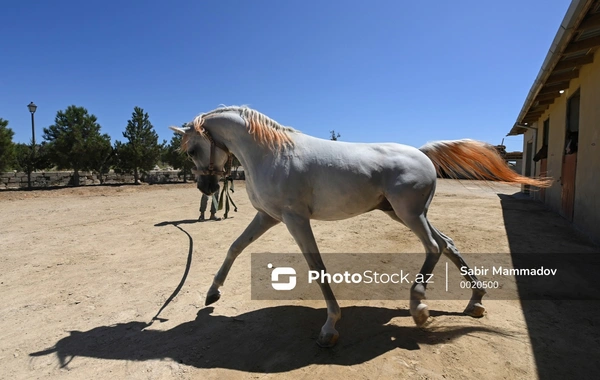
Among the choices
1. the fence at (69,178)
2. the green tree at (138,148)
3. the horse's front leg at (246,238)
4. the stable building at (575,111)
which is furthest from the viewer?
the green tree at (138,148)

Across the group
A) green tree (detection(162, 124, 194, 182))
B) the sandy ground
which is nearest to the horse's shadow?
the sandy ground

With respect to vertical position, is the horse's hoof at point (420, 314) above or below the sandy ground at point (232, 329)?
above

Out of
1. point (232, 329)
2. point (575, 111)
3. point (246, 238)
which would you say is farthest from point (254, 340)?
point (575, 111)

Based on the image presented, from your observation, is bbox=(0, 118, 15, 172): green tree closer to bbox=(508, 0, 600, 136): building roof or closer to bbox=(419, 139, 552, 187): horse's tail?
bbox=(419, 139, 552, 187): horse's tail

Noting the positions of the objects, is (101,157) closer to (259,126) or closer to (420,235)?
(259,126)

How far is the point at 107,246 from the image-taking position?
5141mm

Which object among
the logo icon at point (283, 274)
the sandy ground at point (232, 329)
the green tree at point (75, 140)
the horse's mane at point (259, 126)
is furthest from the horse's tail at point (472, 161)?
the green tree at point (75, 140)

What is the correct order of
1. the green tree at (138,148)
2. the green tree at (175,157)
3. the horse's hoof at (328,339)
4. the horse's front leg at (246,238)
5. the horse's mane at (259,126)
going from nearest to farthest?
the horse's hoof at (328,339) → the horse's mane at (259,126) → the horse's front leg at (246,238) → the green tree at (138,148) → the green tree at (175,157)

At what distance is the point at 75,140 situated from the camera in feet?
65.8

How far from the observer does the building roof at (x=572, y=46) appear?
4.00m

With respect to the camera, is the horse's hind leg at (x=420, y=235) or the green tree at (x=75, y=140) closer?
the horse's hind leg at (x=420, y=235)

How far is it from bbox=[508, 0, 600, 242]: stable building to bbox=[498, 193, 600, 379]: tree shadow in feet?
2.79

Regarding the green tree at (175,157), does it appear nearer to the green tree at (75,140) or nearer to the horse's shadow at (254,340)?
the green tree at (75,140)

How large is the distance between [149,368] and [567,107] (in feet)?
33.8
